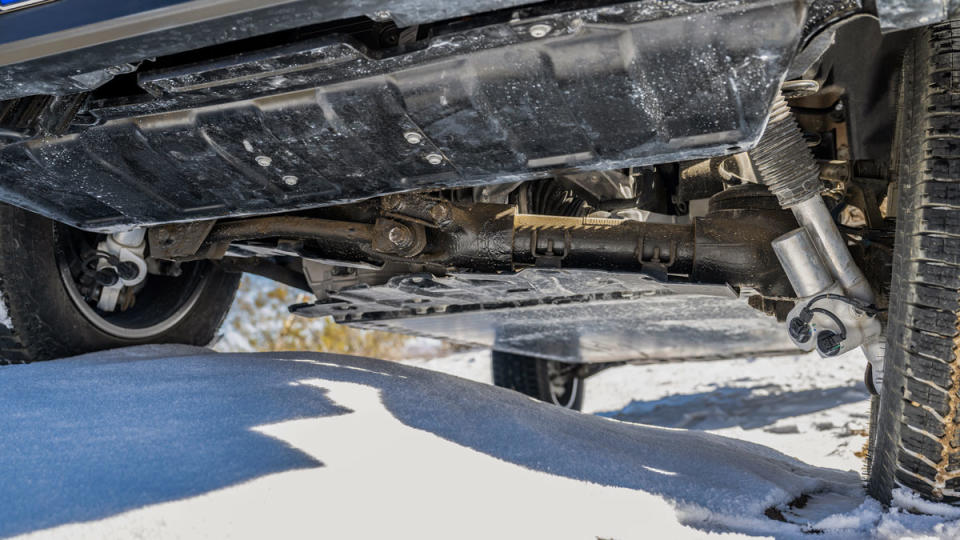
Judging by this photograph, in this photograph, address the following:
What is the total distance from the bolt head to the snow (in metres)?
0.95

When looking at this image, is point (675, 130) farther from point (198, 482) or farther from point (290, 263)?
point (290, 263)

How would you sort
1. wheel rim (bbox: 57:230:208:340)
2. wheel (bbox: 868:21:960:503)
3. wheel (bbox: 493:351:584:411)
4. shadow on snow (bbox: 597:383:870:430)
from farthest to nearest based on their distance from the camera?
shadow on snow (bbox: 597:383:870:430)
wheel (bbox: 493:351:584:411)
wheel rim (bbox: 57:230:208:340)
wheel (bbox: 868:21:960:503)

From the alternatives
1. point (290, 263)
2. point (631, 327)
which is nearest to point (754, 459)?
point (631, 327)

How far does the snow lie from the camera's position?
166 cm

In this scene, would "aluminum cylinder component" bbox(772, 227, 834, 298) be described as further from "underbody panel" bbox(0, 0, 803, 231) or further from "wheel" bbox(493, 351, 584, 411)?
"wheel" bbox(493, 351, 584, 411)

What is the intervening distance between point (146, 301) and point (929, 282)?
8.74 ft

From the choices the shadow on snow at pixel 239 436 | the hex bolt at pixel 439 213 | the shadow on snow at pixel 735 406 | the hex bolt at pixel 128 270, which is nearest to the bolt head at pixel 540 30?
the hex bolt at pixel 439 213

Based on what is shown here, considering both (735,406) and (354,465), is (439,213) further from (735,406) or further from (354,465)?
(735,406)

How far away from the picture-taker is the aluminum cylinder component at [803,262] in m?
2.26

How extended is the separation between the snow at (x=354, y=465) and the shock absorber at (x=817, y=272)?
407 mm

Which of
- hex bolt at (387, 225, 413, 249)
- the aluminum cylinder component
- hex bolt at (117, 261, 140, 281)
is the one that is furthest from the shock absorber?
hex bolt at (117, 261, 140, 281)

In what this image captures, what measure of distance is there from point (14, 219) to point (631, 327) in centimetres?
218

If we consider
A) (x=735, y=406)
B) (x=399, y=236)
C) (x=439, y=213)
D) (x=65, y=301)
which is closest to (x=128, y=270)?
(x=65, y=301)

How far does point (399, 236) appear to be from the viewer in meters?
2.50
